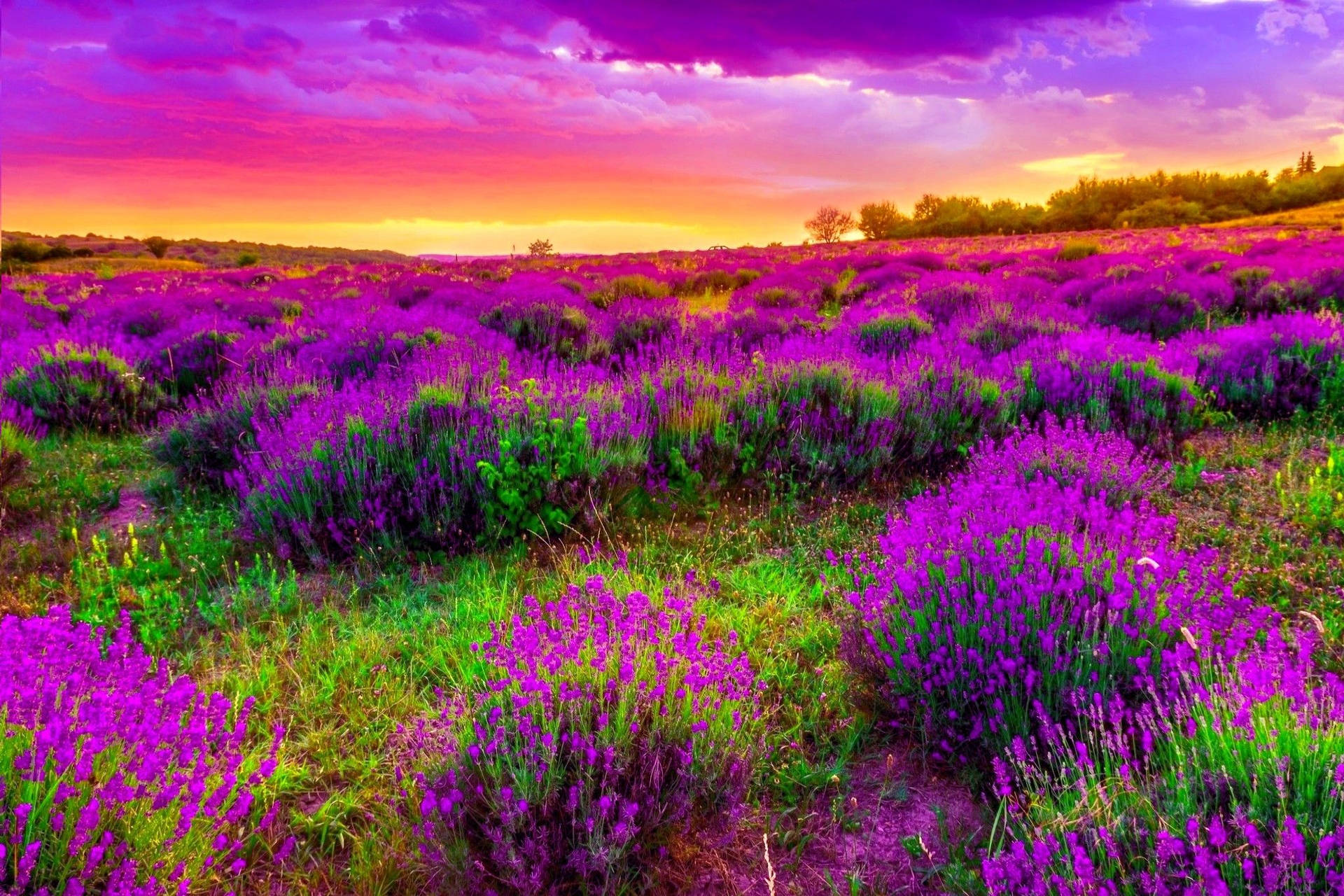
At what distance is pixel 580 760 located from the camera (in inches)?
84.7

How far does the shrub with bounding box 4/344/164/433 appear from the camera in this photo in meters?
7.12

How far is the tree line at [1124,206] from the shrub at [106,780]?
4691cm

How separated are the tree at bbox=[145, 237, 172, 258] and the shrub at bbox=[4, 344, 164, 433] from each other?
43.4 meters

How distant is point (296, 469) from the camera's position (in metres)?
4.52

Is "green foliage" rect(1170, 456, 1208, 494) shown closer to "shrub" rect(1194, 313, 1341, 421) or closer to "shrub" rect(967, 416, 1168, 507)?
"shrub" rect(967, 416, 1168, 507)

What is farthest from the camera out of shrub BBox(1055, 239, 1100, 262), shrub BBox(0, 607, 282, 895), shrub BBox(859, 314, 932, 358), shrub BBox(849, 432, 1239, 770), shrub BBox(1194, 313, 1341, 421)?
shrub BBox(1055, 239, 1100, 262)

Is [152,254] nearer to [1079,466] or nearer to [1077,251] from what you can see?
[1077,251]

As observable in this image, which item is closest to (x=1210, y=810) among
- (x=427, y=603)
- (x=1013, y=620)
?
(x=1013, y=620)

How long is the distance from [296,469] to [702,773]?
10.8ft

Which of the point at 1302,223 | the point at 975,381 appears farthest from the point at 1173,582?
the point at 1302,223

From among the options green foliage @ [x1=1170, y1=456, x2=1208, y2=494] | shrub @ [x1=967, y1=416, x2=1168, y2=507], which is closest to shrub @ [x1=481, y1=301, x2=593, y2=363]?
shrub @ [x1=967, y1=416, x2=1168, y2=507]

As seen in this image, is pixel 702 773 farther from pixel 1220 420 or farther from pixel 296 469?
pixel 1220 420

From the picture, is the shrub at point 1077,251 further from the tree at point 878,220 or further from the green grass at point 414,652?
the tree at point 878,220

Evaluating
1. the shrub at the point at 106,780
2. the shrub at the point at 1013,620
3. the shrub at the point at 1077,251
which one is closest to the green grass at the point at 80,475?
the shrub at the point at 106,780
